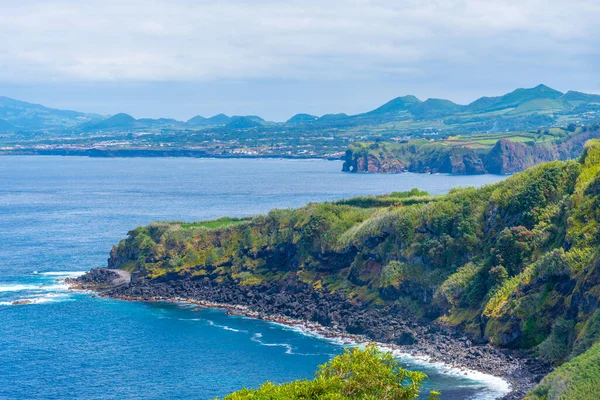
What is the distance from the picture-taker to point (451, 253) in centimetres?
9488

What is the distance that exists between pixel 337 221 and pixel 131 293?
96.9 ft

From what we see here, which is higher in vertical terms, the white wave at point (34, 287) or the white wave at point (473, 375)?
→ the white wave at point (34, 287)

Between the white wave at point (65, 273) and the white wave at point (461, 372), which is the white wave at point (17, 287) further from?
the white wave at point (461, 372)

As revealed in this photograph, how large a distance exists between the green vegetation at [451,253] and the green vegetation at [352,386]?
2451 centimetres

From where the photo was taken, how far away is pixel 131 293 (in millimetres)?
112500

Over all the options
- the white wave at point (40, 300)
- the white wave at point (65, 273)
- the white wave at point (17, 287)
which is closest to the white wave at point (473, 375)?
the white wave at point (40, 300)

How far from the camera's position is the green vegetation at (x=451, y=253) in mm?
78875

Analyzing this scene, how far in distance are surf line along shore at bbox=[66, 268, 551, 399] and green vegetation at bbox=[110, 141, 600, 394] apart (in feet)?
5.84

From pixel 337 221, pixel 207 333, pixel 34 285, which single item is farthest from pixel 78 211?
pixel 207 333

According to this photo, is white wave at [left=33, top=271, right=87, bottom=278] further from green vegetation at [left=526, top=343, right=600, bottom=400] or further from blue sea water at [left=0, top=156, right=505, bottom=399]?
green vegetation at [left=526, top=343, right=600, bottom=400]

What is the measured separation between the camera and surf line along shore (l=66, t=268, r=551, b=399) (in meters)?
75.1

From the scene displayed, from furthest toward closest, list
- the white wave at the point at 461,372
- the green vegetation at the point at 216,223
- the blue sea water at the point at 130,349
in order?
the green vegetation at the point at 216,223 → the blue sea water at the point at 130,349 → the white wave at the point at 461,372

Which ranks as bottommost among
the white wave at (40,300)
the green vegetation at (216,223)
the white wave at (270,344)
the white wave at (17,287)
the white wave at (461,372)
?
the white wave at (270,344)

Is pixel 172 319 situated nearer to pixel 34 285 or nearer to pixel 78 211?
pixel 34 285
